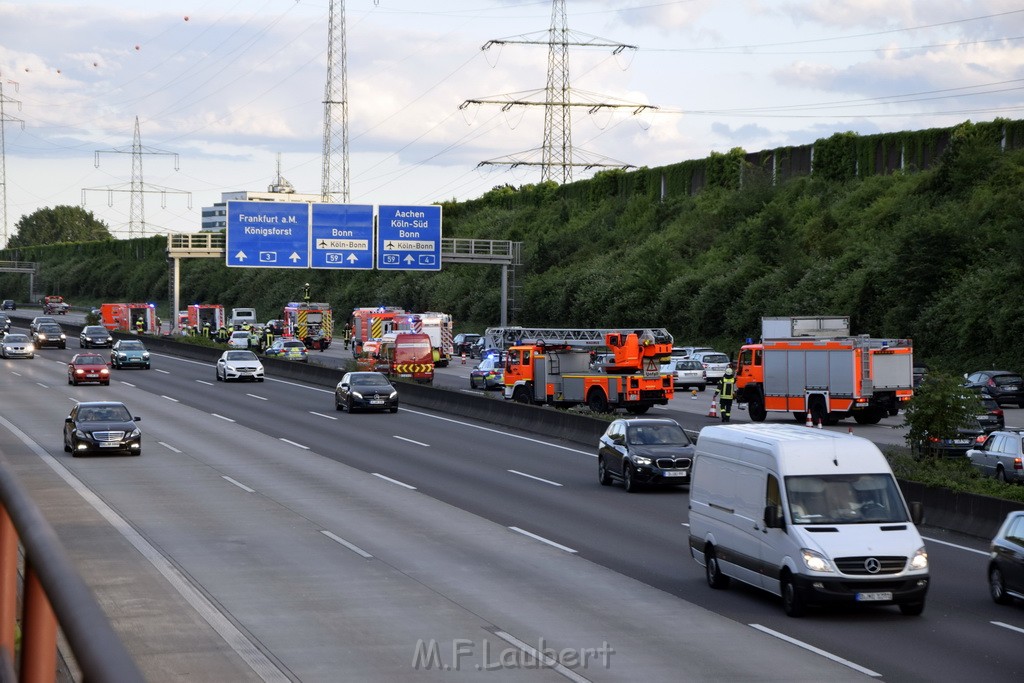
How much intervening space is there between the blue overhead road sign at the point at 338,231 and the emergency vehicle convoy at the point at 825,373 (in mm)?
29138

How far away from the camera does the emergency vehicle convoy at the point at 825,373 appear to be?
41438 millimetres

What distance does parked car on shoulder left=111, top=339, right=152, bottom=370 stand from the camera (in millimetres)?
68562

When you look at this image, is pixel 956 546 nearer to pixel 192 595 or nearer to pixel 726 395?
pixel 192 595

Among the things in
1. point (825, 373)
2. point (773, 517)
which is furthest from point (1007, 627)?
point (825, 373)

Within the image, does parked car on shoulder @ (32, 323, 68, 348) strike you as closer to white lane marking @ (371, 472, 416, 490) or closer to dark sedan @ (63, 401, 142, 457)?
dark sedan @ (63, 401, 142, 457)

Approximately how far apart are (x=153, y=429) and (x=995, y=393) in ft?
93.1

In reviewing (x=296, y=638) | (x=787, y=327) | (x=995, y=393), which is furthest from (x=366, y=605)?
(x=995, y=393)

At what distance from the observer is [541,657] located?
1322cm

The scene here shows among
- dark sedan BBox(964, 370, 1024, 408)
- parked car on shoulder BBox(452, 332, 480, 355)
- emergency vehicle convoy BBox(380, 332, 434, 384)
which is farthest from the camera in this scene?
parked car on shoulder BBox(452, 332, 480, 355)

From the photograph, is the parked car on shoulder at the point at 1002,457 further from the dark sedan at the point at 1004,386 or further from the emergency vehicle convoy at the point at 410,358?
the emergency vehicle convoy at the point at 410,358

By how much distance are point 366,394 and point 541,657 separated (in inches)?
1355

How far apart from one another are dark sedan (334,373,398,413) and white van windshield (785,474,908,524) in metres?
32.3

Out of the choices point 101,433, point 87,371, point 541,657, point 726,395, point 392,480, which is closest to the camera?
point 541,657

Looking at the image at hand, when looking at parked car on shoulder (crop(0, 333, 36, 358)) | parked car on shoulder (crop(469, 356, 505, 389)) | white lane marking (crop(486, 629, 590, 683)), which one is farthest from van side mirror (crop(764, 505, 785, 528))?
parked car on shoulder (crop(0, 333, 36, 358))
